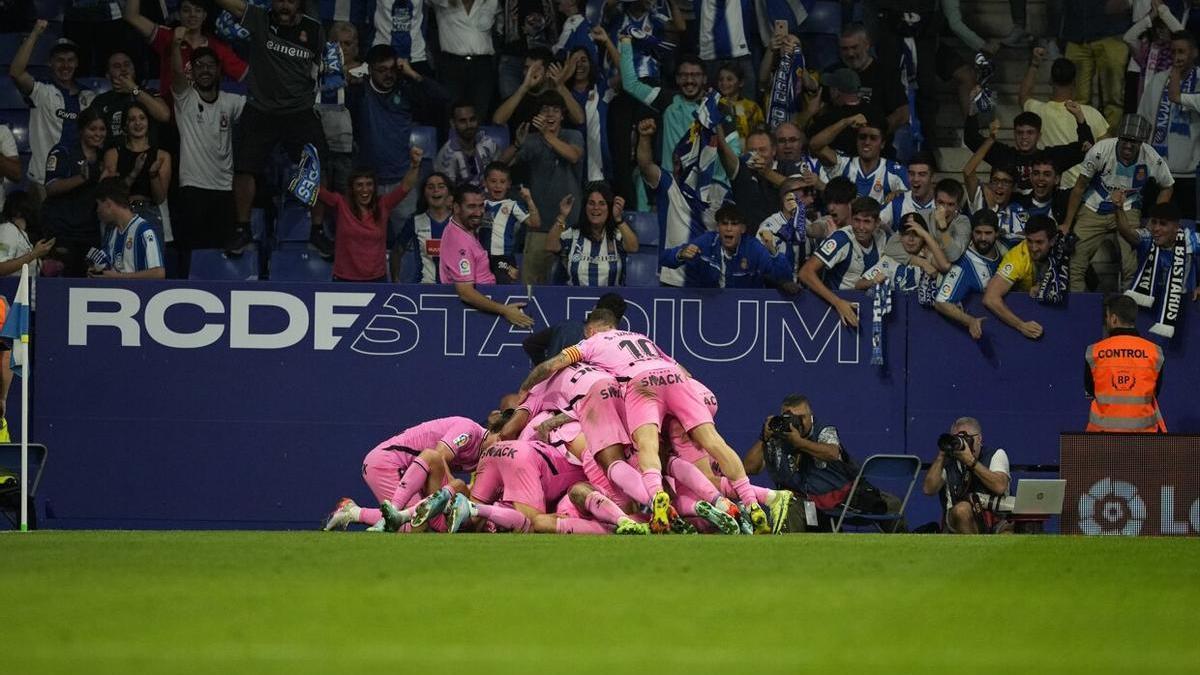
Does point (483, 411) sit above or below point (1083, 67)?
below

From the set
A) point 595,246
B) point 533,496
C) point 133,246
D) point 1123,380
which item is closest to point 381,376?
point 595,246

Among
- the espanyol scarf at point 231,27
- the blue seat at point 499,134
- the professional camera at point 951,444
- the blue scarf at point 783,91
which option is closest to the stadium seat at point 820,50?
the blue scarf at point 783,91

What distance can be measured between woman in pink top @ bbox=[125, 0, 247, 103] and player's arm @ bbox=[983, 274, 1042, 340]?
7637 millimetres

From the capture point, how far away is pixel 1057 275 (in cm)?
1619

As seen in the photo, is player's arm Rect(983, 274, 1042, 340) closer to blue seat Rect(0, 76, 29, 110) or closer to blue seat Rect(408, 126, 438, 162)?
blue seat Rect(408, 126, 438, 162)

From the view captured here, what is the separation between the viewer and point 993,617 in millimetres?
7457

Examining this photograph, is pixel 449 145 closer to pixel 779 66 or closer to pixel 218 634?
pixel 779 66

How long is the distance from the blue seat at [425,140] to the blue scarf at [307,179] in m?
1.20

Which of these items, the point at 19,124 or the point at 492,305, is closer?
the point at 492,305

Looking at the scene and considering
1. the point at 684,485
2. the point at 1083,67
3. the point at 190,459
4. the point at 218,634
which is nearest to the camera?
the point at 218,634

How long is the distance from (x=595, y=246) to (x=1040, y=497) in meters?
4.75

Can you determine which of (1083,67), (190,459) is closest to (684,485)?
(190,459)

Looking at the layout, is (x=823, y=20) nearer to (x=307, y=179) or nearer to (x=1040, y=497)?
(x=307, y=179)

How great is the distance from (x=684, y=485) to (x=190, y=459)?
5272 mm
